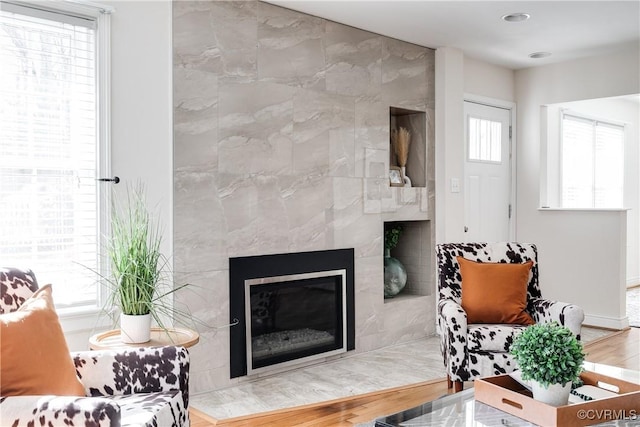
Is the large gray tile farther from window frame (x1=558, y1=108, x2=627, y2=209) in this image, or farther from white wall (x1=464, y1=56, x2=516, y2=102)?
window frame (x1=558, y1=108, x2=627, y2=209)

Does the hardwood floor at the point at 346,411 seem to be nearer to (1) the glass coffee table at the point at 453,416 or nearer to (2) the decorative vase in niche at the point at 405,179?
(1) the glass coffee table at the point at 453,416

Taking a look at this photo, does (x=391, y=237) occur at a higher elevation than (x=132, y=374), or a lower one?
higher

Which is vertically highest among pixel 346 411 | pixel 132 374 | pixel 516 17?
pixel 516 17

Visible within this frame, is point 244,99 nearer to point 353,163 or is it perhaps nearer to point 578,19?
point 353,163

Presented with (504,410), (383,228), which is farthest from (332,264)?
(504,410)

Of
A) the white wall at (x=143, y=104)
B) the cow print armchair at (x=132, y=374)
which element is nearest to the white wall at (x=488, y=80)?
the white wall at (x=143, y=104)

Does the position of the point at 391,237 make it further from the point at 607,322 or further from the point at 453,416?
the point at 453,416

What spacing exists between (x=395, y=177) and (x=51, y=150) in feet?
9.08

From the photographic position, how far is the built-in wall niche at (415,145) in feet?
16.2

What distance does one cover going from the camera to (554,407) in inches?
70.1

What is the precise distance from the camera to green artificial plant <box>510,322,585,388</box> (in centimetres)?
185

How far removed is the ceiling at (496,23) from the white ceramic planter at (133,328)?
7.55 ft

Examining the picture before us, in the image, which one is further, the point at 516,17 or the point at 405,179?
the point at 405,179

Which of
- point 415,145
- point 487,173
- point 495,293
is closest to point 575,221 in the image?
point 487,173
